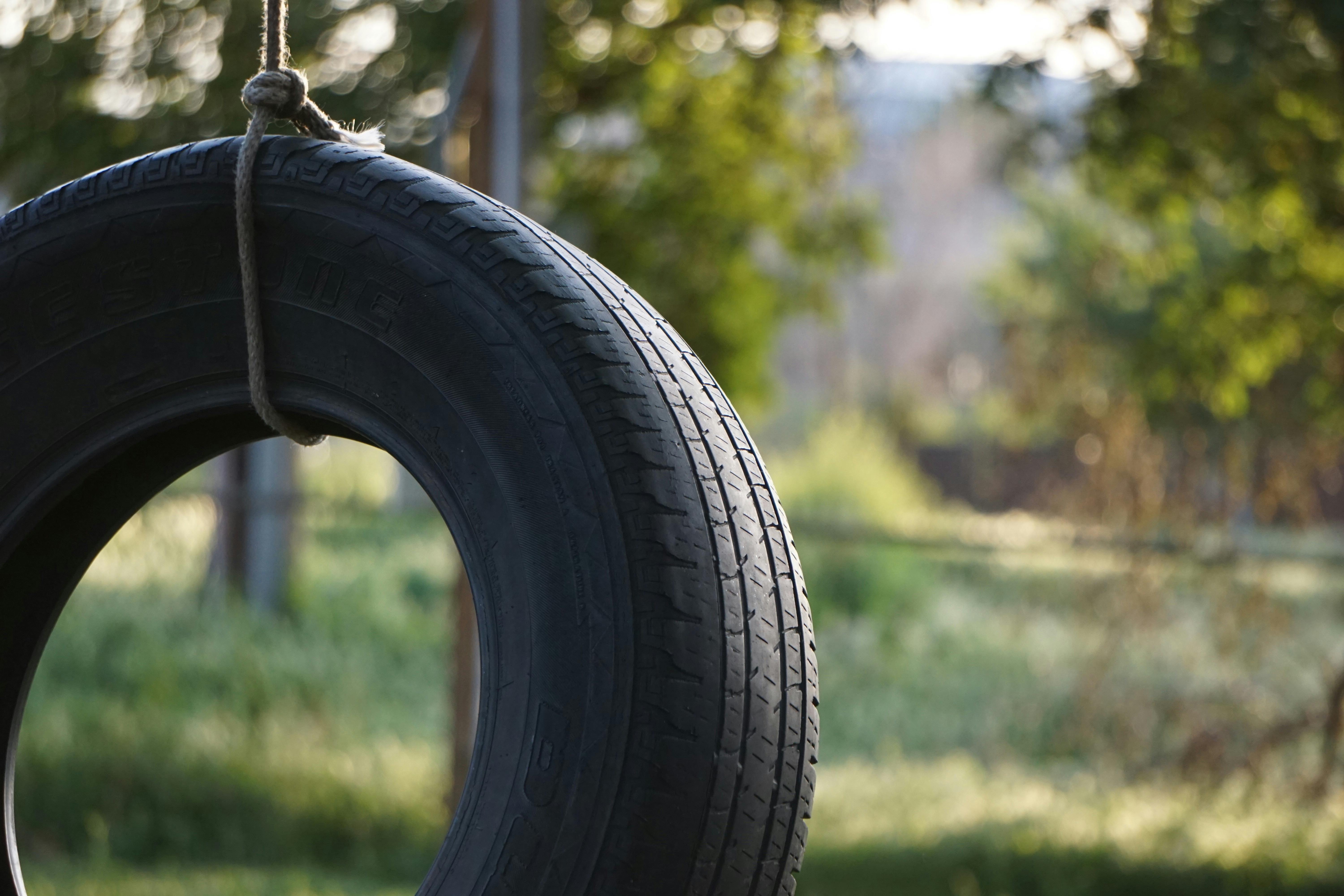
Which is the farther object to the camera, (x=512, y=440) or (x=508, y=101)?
(x=508, y=101)

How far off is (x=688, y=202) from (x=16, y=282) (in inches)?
228

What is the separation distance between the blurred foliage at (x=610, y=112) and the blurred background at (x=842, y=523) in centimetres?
2

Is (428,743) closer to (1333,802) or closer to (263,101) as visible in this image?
(1333,802)

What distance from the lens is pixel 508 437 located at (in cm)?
119

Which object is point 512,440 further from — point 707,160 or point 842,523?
point 707,160

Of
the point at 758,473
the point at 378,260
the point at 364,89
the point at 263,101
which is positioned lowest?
the point at 758,473

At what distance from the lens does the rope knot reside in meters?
1.40

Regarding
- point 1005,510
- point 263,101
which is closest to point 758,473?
point 263,101

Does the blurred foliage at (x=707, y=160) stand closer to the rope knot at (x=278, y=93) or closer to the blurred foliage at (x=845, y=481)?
the blurred foliage at (x=845, y=481)

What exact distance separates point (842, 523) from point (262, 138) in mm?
5266

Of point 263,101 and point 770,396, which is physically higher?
point 770,396

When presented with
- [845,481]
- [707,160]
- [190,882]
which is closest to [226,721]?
[190,882]

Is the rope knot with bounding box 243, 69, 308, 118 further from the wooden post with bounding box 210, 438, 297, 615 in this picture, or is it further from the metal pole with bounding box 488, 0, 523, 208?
the wooden post with bounding box 210, 438, 297, 615

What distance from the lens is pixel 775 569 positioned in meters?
1.23
